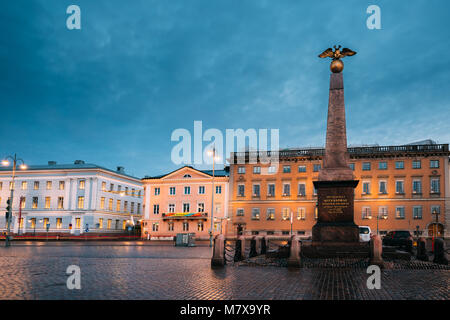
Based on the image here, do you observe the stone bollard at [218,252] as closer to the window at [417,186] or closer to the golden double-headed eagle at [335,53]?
the golden double-headed eagle at [335,53]

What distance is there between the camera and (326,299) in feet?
26.3

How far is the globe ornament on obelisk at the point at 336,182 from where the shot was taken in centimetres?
1758

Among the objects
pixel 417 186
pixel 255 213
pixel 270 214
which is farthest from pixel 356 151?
pixel 255 213

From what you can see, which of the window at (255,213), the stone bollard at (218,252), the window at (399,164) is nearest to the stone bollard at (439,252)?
the stone bollard at (218,252)

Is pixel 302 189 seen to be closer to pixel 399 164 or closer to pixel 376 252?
pixel 399 164

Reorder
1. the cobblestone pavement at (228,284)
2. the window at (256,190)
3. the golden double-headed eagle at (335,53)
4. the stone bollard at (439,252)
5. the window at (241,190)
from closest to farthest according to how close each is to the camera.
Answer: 1. the cobblestone pavement at (228,284)
2. the stone bollard at (439,252)
3. the golden double-headed eagle at (335,53)
4. the window at (256,190)
5. the window at (241,190)

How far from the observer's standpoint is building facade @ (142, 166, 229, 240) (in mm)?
59594

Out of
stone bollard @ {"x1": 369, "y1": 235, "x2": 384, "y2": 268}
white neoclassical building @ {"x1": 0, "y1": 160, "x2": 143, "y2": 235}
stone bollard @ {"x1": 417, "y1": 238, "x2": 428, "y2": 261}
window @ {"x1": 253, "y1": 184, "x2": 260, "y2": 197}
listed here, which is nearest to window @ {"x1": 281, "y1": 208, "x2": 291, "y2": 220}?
window @ {"x1": 253, "y1": 184, "x2": 260, "y2": 197}

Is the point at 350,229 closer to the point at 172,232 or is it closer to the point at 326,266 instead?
the point at 326,266

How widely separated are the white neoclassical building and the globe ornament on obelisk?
4831 centimetres

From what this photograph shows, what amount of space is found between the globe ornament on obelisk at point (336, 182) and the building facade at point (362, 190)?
35272mm
